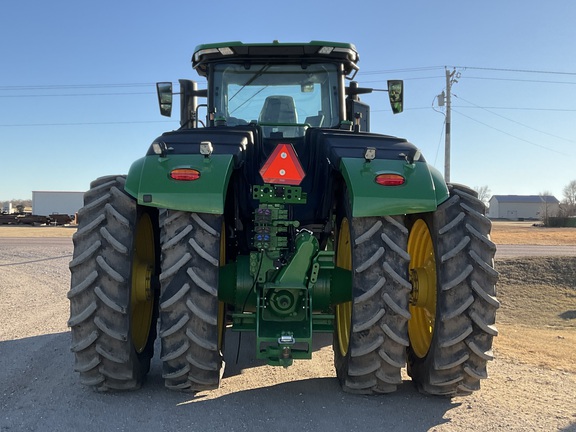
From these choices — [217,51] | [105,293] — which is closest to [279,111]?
[217,51]

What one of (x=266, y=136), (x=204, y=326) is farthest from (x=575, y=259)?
(x=204, y=326)

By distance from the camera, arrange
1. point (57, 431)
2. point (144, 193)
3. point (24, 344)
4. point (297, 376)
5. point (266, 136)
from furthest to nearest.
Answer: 1. point (24, 344)
2. point (266, 136)
3. point (297, 376)
4. point (144, 193)
5. point (57, 431)

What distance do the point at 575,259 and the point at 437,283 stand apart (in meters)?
14.1

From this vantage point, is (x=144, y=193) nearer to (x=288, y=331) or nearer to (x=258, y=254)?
(x=258, y=254)

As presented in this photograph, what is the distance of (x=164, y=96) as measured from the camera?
6.04 meters

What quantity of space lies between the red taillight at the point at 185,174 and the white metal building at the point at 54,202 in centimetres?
5659

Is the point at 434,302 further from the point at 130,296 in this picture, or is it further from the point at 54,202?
the point at 54,202

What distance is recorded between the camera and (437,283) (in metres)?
3.73

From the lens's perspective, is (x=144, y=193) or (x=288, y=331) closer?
(x=144, y=193)

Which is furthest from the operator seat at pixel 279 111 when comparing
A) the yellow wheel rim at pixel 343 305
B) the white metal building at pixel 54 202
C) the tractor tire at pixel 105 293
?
the white metal building at pixel 54 202

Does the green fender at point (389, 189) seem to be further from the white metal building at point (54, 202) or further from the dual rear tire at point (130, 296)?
the white metal building at point (54, 202)

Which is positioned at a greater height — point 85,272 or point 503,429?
point 85,272

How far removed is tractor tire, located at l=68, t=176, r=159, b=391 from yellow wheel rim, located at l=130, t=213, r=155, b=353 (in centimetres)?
14

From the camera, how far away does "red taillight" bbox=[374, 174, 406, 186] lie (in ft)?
11.4
